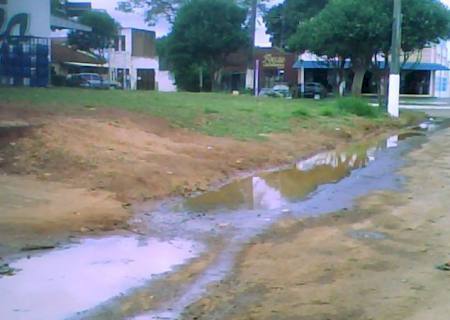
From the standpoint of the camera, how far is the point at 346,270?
720 centimetres

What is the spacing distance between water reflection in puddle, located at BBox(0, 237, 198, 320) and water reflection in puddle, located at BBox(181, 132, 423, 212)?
104 inches

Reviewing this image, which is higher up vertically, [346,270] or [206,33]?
[206,33]

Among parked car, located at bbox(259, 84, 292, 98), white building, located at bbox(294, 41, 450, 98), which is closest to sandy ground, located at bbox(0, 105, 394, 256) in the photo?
parked car, located at bbox(259, 84, 292, 98)

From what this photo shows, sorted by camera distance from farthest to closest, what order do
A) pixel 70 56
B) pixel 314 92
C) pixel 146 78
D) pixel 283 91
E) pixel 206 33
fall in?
pixel 146 78 < pixel 70 56 < pixel 314 92 < pixel 206 33 < pixel 283 91

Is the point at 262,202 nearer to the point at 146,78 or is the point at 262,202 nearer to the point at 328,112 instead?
the point at 328,112

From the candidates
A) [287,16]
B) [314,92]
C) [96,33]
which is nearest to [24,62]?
[314,92]

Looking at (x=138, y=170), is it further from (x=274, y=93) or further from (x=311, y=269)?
(x=274, y=93)

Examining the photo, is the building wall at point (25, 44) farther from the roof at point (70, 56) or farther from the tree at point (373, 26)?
the roof at point (70, 56)

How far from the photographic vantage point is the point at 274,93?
54.2 meters

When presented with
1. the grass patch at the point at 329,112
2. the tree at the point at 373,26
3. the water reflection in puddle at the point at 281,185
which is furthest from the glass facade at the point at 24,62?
the water reflection in puddle at the point at 281,185

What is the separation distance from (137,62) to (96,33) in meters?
10.1

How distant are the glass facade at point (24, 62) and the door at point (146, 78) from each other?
99.0ft

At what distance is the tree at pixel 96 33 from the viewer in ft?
217

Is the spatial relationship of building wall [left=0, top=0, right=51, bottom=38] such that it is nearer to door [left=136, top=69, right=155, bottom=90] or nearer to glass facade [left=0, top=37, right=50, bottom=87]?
glass facade [left=0, top=37, right=50, bottom=87]
